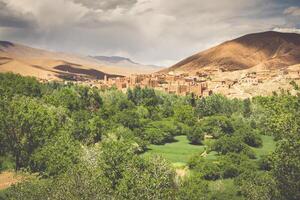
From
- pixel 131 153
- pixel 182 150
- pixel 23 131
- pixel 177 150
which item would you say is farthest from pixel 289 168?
pixel 177 150

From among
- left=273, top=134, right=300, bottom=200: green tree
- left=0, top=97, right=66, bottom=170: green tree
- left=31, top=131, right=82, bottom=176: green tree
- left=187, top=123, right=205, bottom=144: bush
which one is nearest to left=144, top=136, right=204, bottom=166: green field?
left=187, top=123, right=205, bottom=144: bush

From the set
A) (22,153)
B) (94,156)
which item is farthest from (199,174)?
(22,153)

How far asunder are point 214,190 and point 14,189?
77.9 ft

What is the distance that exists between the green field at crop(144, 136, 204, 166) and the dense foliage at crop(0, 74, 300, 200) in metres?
1.53

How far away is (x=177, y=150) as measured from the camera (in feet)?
232

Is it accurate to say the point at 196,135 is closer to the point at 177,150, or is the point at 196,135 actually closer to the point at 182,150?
the point at 182,150

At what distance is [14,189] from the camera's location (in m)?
30.5

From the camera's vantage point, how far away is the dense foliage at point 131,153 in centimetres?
3190

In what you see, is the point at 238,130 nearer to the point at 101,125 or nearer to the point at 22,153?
the point at 101,125

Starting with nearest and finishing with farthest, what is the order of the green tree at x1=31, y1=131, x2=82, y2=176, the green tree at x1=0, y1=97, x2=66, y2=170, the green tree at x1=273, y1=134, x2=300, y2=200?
the green tree at x1=273, y1=134, x2=300, y2=200
the green tree at x1=31, y1=131, x2=82, y2=176
the green tree at x1=0, y1=97, x2=66, y2=170

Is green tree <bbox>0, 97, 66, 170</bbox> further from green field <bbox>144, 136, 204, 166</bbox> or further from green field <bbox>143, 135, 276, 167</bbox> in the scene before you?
green field <bbox>144, 136, 204, 166</bbox>

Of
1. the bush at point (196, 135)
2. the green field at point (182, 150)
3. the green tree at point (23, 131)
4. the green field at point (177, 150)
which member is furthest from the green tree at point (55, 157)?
the bush at point (196, 135)

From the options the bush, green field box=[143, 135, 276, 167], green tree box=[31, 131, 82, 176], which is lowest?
green field box=[143, 135, 276, 167]

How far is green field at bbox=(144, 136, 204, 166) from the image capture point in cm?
6394
